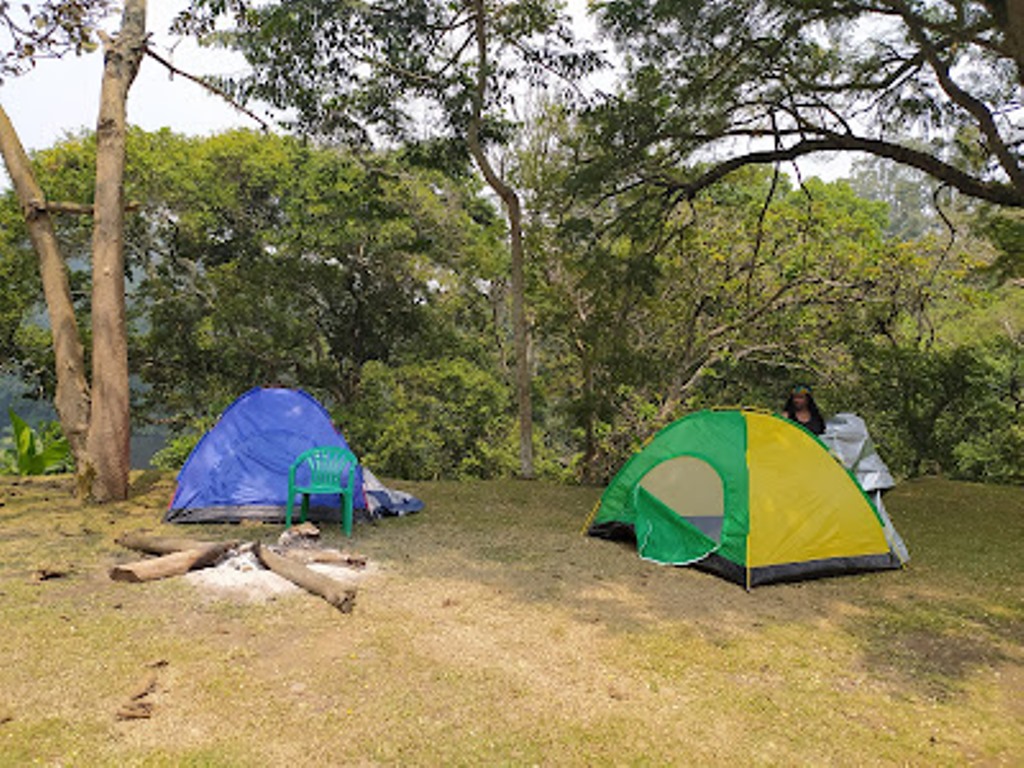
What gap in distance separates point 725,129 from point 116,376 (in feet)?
23.2

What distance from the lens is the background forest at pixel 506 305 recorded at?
11352mm

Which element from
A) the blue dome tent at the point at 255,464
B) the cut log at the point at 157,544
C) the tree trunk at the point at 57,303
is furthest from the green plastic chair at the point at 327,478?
the tree trunk at the point at 57,303

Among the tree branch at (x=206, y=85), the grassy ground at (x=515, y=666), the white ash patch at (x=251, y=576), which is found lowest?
the grassy ground at (x=515, y=666)

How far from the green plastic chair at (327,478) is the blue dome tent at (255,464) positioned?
195 mm

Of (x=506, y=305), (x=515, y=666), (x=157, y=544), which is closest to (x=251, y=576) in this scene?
(x=157, y=544)

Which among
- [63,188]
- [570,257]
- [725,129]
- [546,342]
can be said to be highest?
[63,188]

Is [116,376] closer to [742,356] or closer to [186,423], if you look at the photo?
[186,423]

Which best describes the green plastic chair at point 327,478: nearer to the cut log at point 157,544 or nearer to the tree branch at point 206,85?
the cut log at point 157,544

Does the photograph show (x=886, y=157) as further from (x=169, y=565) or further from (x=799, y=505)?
(x=169, y=565)

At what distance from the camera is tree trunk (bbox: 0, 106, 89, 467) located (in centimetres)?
743

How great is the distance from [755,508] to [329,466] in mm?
3605

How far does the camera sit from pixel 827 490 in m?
5.34

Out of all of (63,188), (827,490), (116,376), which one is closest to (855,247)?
(827,490)

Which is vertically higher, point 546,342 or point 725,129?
point 725,129
